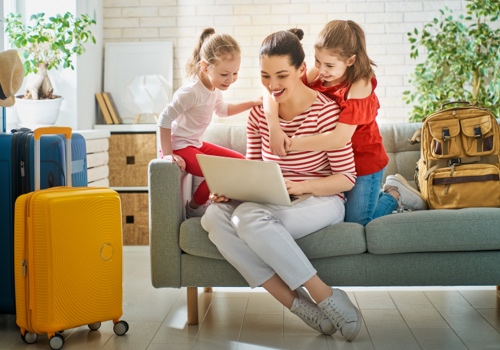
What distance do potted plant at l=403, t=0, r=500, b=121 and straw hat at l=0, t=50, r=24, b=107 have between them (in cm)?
283

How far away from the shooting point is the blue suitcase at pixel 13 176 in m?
2.95

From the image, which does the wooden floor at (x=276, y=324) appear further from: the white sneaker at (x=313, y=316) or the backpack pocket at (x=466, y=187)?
the backpack pocket at (x=466, y=187)

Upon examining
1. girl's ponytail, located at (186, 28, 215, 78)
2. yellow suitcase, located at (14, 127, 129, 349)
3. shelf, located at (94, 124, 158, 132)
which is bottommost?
yellow suitcase, located at (14, 127, 129, 349)

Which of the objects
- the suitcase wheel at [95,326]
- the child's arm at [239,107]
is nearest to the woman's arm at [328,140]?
the child's arm at [239,107]

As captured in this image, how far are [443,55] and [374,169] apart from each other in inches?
90.1

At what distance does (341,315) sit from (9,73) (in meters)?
1.65

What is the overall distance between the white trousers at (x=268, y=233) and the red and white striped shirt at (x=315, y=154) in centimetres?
13

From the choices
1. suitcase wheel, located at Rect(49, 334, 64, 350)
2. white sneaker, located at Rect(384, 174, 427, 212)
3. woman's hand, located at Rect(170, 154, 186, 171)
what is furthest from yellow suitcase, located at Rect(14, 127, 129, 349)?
white sneaker, located at Rect(384, 174, 427, 212)

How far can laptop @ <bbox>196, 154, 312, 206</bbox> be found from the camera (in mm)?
2770

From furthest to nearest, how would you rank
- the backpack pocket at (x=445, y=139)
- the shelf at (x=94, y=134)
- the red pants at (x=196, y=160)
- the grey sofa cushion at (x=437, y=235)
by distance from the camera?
1. the shelf at (x=94, y=134)
2. the red pants at (x=196, y=160)
3. the backpack pocket at (x=445, y=139)
4. the grey sofa cushion at (x=437, y=235)

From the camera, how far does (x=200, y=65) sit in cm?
331

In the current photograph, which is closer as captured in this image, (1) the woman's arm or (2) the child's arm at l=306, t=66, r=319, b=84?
(1) the woman's arm

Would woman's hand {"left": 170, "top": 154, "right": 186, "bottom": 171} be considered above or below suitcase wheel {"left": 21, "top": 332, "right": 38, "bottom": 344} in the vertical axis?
above

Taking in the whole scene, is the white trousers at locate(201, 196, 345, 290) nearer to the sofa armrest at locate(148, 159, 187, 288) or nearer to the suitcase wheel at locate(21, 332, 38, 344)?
the sofa armrest at locate(148, 159, 187, 288)
